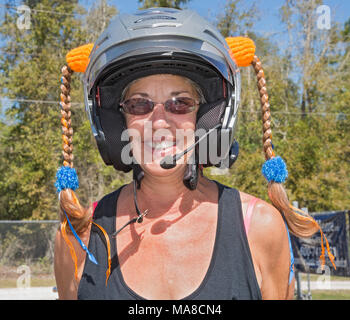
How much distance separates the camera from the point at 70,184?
2.05 metres

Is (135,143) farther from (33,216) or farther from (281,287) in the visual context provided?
(33,216)

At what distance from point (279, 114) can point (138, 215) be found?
1516cm

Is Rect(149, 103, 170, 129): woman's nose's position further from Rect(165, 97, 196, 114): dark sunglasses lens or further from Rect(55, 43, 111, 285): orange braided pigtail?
Rect(55, 43, 111, 285): orange braided pigtail

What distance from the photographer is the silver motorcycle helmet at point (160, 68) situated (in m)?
1.86

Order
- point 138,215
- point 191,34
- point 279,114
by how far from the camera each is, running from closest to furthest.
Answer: point 191,34 < point 138,215 < point 279,114

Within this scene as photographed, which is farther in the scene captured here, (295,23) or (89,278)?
(295,23)

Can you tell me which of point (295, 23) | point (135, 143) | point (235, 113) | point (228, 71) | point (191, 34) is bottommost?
point (135, 143)

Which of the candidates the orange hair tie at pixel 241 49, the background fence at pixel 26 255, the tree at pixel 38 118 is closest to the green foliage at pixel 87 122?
the tree at pixel 38 118

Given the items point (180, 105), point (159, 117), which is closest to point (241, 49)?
point (180, 105)

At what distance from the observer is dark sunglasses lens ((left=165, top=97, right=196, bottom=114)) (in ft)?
6.38

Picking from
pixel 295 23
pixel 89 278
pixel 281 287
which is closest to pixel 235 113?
pixel 281 287

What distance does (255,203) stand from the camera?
198 centimetres

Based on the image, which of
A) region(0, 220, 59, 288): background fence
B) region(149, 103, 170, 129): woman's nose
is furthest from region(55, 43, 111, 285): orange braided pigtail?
region(0, 220, 59, 288): background fence

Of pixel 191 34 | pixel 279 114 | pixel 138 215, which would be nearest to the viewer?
pixel 191 34
